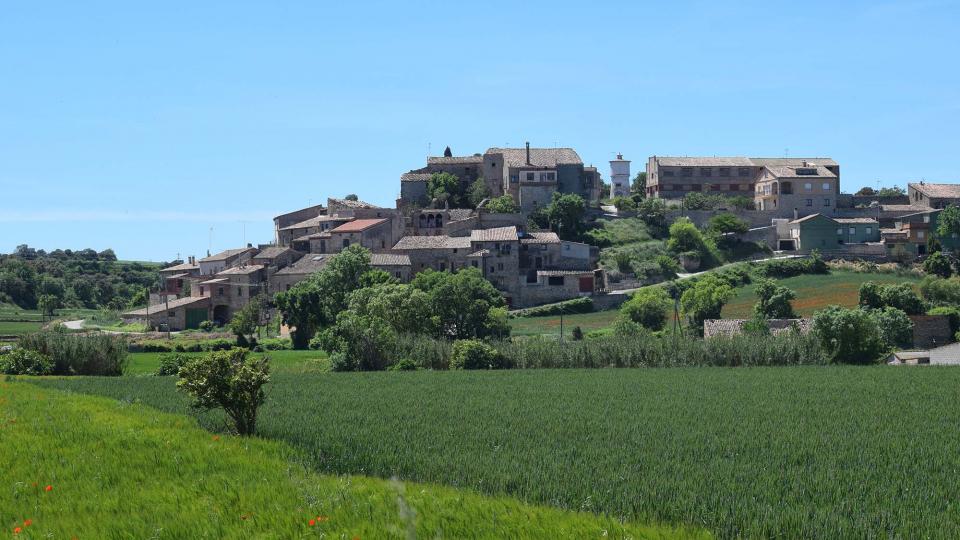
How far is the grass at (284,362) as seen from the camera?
50.9 meters

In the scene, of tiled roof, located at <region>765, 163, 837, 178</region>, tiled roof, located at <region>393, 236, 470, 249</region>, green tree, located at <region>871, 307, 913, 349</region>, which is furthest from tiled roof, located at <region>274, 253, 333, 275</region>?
tiled roof, located at <region>765, 163, 837, 178</region>

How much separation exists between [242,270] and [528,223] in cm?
2295

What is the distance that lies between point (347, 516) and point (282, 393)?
2129cm

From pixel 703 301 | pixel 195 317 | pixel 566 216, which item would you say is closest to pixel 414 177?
pixel 566 216

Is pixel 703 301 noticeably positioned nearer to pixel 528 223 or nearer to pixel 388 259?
pixel 388 259

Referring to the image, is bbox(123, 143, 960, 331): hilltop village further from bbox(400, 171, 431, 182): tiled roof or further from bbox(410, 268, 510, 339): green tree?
bbox(410, 268, 510, 339): green tree

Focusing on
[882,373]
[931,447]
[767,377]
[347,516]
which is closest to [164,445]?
[347,516]

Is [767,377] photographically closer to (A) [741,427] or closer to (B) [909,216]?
(A) [741,427]

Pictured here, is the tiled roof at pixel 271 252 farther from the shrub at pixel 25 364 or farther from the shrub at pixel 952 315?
the shrub at pixel 952 315

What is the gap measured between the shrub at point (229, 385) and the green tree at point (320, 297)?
43.8 metres

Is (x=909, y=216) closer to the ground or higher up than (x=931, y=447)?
higher up

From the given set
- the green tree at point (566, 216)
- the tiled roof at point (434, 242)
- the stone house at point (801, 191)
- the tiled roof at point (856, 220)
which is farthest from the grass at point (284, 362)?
the stone house at point (801, 191)

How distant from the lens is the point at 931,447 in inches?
829

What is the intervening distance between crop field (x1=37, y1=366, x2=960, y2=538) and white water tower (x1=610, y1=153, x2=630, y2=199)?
69314 mm
